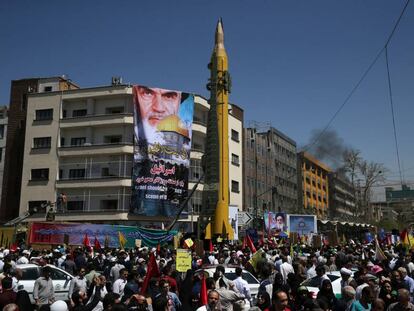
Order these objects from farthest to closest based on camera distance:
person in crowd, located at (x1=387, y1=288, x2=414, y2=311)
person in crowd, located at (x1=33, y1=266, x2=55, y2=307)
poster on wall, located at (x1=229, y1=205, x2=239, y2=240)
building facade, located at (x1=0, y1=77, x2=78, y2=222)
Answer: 1. building facade, located at (x1=0, y1=77, x2=78, y2=222)
2. poster on wall, located at (x1=229, y1=205, x2=239, y2=240)
3. person in crowd, located at (x1=33, y1=266, x2=55, y2=307)
4. person in crowd, located at (x1=387, y1=288, x2=414, y2=311)

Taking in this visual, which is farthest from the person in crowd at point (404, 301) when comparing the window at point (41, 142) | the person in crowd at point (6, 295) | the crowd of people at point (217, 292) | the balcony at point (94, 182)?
the window at point (41, 142)

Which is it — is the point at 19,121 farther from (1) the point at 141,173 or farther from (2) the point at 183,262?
(2) the point at 183,262

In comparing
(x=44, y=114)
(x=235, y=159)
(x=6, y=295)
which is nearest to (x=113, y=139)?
(x=44, y=114)

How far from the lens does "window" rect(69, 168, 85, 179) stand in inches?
1969

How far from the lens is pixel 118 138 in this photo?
5034cm

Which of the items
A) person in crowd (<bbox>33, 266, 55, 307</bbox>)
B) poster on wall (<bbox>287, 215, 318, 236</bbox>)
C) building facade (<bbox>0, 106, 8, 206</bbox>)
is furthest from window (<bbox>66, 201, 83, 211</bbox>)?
person in crowd (<bbox>33, 266, 55, 307</bbox>)

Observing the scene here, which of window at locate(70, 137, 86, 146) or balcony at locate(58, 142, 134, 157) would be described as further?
window at locate(70, 137, 86, 146)

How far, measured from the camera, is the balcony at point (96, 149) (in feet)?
158

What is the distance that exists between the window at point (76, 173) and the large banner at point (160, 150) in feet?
21.7

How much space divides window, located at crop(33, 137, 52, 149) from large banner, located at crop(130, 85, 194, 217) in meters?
11.2

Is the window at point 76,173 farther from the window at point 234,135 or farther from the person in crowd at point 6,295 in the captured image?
the person in crowd at point 6,295

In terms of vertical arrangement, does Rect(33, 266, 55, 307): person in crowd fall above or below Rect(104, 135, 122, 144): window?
below

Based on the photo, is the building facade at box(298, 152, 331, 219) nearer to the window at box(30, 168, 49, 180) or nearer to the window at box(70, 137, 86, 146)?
the window at box(70, 137, 86, 146)

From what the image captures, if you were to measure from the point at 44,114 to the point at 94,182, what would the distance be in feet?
36.2
